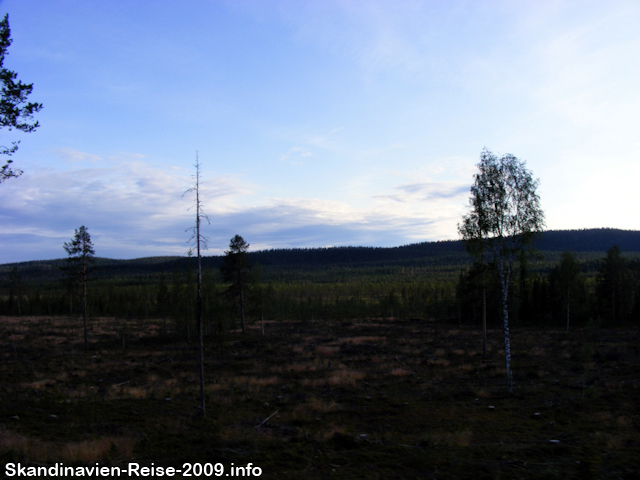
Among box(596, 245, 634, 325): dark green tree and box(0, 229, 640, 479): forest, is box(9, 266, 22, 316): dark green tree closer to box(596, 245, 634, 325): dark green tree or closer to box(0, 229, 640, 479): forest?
box(0, 229, 640, 479): forest

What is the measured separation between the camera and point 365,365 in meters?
28.5

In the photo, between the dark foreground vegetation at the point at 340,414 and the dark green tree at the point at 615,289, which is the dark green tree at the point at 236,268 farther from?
the dark green tree at the point at 615,289

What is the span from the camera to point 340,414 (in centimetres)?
1520

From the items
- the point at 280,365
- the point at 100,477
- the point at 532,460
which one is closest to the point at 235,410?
the point at 100,477

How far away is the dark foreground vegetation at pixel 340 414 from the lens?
29.5 ft

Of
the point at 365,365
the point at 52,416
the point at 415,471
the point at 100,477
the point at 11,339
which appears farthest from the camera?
the point at 11,339

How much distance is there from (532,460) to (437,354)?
24.8 metres

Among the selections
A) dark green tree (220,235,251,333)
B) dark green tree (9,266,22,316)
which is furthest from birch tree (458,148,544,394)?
dark green tree (9,266,22,316)

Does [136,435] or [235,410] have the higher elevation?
[136,435]

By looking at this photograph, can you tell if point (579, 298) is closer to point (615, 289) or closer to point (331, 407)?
point (615, 289)

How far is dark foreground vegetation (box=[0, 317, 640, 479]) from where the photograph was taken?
8984 mm

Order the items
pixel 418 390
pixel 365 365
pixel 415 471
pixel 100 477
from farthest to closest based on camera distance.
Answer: pixel 365 365
pixel 418 390
pixel 415 471
pixel 100 477

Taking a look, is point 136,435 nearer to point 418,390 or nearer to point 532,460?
point 532,460

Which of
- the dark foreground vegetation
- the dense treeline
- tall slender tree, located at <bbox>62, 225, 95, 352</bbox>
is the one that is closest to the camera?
the dark foreground vegetation
